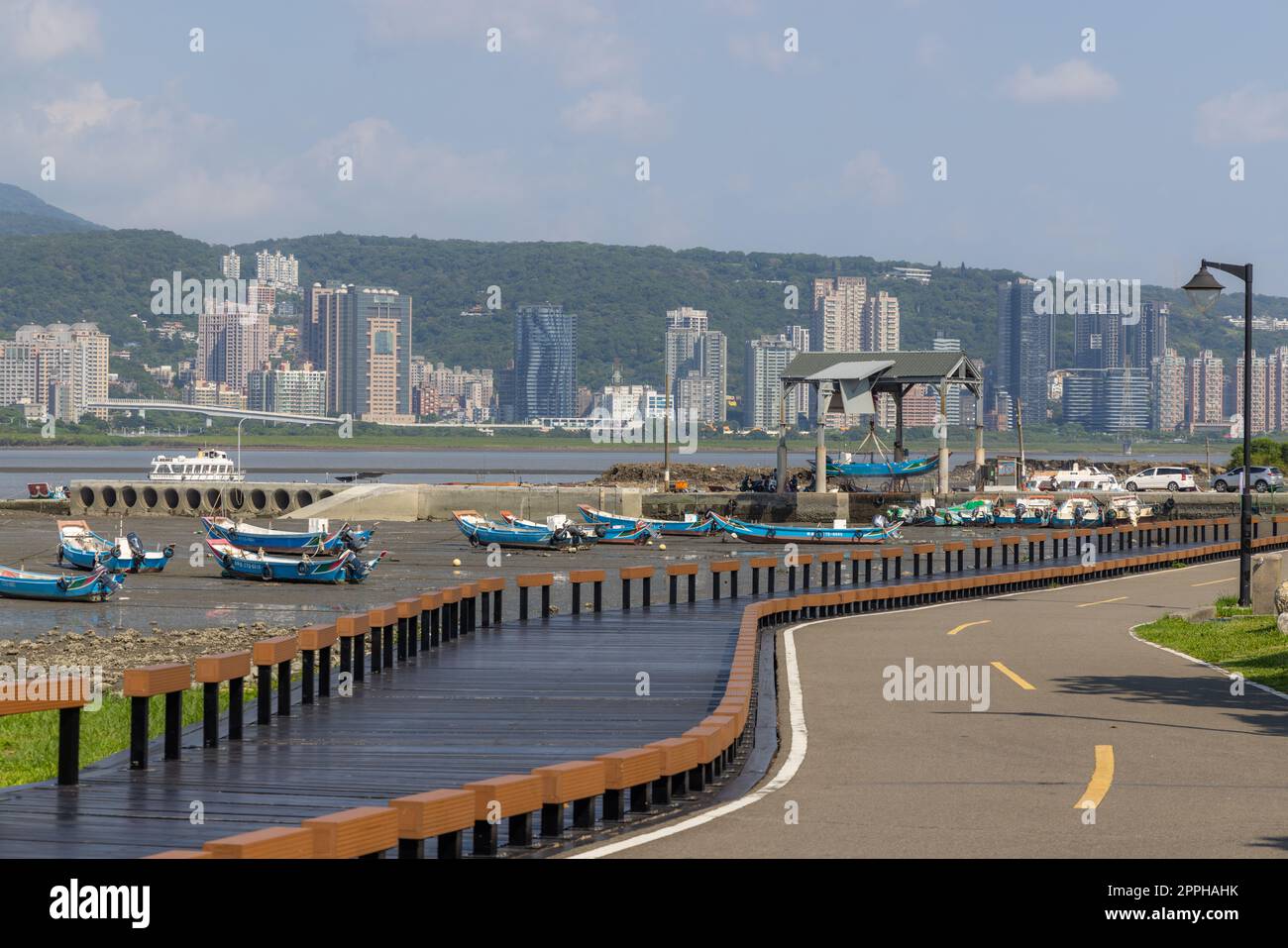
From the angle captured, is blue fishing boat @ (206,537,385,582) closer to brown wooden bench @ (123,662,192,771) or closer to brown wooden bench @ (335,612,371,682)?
brown wooden bench @ (335,612,371,682)

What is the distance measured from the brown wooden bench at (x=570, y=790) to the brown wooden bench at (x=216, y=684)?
4608mm

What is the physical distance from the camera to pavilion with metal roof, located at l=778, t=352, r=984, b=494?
8438cm

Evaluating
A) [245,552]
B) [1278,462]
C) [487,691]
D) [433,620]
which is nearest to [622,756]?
[487,691]

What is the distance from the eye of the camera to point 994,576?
1555 inches

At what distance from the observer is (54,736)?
22156 mm

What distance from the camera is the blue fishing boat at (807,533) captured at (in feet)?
Answer: 263

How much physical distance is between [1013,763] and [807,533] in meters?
67.9

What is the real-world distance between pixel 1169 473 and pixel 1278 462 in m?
17.2

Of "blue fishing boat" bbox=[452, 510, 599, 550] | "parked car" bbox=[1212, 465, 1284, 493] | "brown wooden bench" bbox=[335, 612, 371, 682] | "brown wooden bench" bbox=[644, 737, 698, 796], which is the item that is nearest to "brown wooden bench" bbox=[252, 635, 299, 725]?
"brown wooden bench" bbox=[335, 612, 371, 682]

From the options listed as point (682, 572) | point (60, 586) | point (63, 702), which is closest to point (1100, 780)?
point (63, 702)

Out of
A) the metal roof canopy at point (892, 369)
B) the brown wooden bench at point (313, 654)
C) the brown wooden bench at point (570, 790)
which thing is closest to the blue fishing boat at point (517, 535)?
the metal roof canopy at point (892, 369)

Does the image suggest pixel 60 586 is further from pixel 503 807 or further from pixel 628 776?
pixel 503 807

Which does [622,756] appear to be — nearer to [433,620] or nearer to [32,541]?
[433,620]
